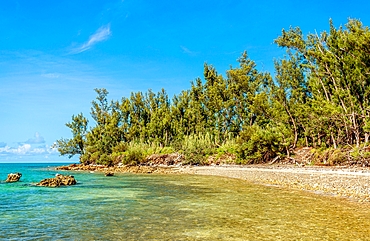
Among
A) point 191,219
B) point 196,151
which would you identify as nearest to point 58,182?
point 191,219

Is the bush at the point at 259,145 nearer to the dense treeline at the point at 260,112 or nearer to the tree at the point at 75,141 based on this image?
the dense treeline at the point at 260,112

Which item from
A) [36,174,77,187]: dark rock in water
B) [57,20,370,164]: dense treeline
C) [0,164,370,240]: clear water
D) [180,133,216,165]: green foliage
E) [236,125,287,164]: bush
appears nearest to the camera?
[0,164,370,240]: clear water

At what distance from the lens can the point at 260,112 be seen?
37656 mm

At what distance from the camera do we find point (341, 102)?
28.4 m

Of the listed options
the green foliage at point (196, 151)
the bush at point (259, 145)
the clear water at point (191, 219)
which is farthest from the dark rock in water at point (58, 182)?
the green foliage at point (196, 151)

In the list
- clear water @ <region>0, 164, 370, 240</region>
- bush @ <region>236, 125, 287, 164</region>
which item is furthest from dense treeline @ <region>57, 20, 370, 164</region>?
clear water @ <region>0, 164, 370, 240</region>

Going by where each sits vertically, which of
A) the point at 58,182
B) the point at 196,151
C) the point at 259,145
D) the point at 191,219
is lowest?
the point at 191,219

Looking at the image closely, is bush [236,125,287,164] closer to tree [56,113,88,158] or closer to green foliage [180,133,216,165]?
green foliage [180,133,216,165]

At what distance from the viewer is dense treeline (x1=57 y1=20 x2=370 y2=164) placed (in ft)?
90.8

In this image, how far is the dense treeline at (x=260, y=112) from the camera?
90.8ft

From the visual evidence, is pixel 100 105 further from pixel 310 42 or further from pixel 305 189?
pixel 305 189

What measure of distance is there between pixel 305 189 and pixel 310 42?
2222cm

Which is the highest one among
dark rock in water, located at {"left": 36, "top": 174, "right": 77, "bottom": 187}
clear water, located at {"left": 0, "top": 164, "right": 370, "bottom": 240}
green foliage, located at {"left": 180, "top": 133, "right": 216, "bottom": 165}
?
green foliage, located at {"left": 180, "top": 133, "right": 216, "bottom": 165}

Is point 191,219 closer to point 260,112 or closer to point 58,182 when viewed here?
point 58,182
